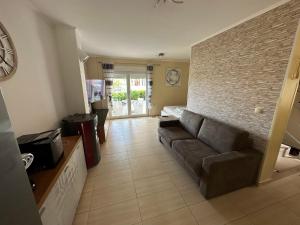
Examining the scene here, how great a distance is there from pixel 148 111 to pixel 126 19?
410 centimetres

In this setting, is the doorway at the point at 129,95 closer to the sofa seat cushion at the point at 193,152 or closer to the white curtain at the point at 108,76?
the white curtain at the point at 108,76

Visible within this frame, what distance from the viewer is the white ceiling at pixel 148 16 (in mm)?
1604

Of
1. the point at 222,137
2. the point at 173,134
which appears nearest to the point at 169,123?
the point at 173,134

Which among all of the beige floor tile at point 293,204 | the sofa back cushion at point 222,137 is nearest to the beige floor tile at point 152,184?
the sofa back cushion at point 222,137

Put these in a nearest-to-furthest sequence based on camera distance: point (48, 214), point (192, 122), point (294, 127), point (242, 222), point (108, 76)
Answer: point (48, 214)
point (242, 222)
point (294, 127)
point (192, 122)
point (108, 76)

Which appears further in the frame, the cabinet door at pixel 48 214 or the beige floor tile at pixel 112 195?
the beige floor tile at pixel 112 195

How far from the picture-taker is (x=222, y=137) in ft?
6.97

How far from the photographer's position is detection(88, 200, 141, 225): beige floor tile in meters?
1.50

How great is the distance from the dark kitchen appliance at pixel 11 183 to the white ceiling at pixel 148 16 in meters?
1.71

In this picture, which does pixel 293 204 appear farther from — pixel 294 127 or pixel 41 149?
pixel 41 149

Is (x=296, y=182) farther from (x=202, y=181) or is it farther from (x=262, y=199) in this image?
(x=202, y=181)

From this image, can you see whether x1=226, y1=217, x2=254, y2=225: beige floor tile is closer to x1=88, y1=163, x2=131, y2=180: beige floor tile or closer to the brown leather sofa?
the brown leather sofa

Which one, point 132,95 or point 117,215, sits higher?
point 132,95

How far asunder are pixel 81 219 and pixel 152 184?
991 millimetres
